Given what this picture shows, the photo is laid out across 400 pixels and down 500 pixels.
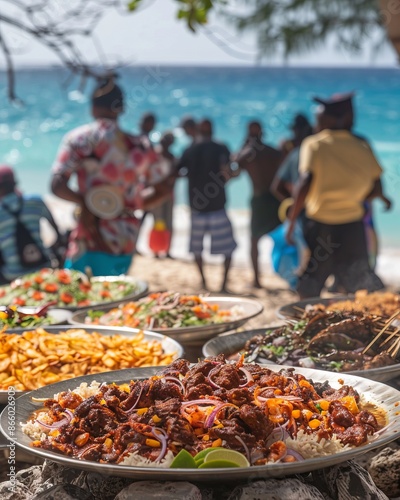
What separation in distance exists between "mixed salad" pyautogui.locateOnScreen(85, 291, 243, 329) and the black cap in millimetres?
1615

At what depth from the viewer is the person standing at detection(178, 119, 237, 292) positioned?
8.98 metres

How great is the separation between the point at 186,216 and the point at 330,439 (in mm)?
14936

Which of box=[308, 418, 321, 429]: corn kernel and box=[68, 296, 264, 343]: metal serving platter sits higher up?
box=[308, 418, 321, 429]: corn kernel

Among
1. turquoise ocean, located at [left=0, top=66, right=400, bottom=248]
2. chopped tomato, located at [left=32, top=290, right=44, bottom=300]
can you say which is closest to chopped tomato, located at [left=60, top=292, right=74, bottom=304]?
chopped tomato, located at [left=32, top=290, right=44, bottom=300]

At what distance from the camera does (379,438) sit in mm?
2398

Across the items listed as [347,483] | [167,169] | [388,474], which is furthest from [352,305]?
[167,169]

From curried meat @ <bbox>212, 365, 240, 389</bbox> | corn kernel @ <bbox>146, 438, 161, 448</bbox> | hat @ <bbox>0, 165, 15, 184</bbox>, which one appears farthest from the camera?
hat @ <bbox>0, 165, 15, 184</bbox>

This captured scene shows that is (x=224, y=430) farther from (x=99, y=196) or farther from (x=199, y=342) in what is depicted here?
(x=99, y=196)

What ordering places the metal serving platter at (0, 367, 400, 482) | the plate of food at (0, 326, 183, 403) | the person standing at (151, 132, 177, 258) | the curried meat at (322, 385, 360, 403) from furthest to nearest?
the person standing at (151, 132, 177, 258), the plate of food at (0, 326, 183, 403), the curried meat at (322, 385, 360, 403), the metal serving platter at (0, 367, 400, 482)

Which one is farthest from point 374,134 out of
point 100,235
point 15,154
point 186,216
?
point 100,235

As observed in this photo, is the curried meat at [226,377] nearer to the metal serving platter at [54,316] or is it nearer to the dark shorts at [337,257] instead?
→ the metal serving platter at [54,316]

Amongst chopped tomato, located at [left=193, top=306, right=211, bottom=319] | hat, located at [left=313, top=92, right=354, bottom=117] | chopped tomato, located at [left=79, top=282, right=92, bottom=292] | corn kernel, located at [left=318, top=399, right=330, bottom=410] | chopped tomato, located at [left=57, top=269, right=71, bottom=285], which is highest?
hat, located at [left=313, top=92, right=354, bottom=117]

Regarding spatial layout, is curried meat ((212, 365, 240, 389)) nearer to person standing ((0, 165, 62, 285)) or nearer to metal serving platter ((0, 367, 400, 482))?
metal serving platter ((0, 367, 400, 482))

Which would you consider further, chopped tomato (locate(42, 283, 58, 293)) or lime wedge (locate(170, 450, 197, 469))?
chopped tomato (locate(42, 283, 58, 293))
